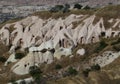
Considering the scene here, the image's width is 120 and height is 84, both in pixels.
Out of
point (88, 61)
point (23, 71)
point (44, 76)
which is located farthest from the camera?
point (23, 71)

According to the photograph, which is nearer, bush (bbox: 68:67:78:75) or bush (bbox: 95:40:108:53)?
bush (bbox: 68:67:78:75)

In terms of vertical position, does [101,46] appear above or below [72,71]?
above

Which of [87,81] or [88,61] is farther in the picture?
[88,61]

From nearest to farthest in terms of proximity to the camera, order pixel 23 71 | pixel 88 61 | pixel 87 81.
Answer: pixel 87 81, pixel 88 61, pixel 23 71

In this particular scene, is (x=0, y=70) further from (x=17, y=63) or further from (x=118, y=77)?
(x=118, y=77)

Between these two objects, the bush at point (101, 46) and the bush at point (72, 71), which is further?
the bush at point (101, 46)

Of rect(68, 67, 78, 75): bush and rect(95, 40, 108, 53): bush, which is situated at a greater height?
rect(95, 40, 108, 53): bush

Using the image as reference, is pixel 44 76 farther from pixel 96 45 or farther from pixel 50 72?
pixel 96 45

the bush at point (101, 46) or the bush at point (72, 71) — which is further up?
the bush at point (101, 46)

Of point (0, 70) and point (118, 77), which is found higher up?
point (118, 77)

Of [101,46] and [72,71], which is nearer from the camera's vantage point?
[72,71]

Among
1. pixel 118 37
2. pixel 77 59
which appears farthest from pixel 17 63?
pixel 118 37
